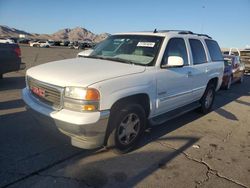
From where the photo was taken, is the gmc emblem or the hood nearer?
the hood

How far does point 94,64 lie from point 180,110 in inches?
86.0

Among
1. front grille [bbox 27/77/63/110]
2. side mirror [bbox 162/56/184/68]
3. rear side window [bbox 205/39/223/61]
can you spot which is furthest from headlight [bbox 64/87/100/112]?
rear side window [bbox 205/39/223/61]

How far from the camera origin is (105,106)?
3.70m

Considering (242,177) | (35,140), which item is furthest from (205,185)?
(35,140)

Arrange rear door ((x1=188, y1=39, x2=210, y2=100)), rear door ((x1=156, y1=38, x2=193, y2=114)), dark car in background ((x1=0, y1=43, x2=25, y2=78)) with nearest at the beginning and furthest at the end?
rear door ((x1=156, y1=38, x2=193, y2=114)) < rear door ((x1=188, y1=39, x2=210, y2=100)) < dark car in background ((x1=0, y1=43, x2=25, y2=78))

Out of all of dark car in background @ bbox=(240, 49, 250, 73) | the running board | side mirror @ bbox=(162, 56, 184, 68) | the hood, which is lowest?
dark car in background @ bbox=(240, 49, 250, 73)

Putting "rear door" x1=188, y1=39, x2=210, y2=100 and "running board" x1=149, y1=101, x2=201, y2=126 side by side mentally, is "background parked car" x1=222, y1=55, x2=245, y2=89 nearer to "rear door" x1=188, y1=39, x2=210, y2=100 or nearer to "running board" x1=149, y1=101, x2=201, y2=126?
"rear door" x1=188, y1=39, x2=210, y2=100

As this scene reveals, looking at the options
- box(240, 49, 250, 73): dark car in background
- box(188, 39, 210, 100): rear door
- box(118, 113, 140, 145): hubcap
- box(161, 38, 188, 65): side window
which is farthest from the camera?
box(240, 49, 250, 73): dark car in background

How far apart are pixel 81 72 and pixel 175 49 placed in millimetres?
2152

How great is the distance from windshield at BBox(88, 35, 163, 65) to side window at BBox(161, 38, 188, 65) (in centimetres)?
19

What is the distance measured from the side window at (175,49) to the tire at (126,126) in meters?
1.08

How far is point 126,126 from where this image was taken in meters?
4.29

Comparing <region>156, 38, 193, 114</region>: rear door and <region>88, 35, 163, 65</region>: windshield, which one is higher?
<region>88, 35, 163, 65</region>: windshield

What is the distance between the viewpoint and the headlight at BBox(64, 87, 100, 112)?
357 cm
